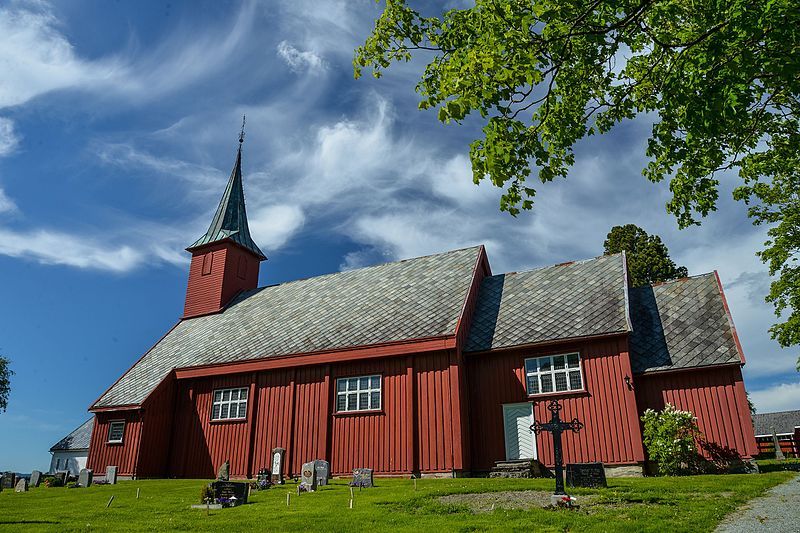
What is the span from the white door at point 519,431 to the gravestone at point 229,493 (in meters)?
8.35

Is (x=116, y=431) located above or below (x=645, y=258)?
below

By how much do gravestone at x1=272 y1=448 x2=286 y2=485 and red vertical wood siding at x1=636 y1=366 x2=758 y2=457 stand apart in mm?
11571

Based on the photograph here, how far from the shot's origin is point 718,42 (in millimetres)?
6176

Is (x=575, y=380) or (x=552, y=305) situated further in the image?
(x=552, y=305)

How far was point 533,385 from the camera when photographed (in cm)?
Answer: 1769

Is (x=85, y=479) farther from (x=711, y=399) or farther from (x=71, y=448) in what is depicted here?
(x=711, y=399)

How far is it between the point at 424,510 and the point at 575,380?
8534mm

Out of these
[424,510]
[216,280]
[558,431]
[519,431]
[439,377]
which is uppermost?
[216,280]

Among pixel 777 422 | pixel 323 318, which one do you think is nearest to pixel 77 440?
pixel 323 318

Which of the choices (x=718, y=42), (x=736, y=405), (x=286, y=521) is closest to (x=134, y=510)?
(x=286, y=521)

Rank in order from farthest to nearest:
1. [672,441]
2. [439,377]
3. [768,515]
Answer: [439,377] → [672,441] → [768,515]

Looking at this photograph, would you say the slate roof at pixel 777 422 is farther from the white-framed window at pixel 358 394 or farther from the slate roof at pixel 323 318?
the white-framed window at pixel 358 394

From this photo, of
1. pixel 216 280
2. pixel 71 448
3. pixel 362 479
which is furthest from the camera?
pixel 71 448

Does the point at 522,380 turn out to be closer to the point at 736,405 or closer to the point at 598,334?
the point at 598,334
